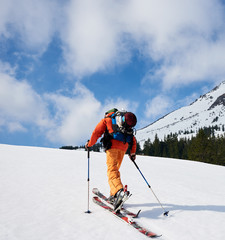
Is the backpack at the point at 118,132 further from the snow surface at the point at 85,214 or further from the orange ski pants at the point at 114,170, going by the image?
the snow surface at the point at 85,214

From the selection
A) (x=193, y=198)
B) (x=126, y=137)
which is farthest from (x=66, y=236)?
(x=193, y=198)

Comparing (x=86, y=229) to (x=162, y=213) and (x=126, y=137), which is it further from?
(x=126, y=137)

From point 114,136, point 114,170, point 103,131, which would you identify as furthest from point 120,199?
point 103,131

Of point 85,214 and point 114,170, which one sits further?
point 114,170

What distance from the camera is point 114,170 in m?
4.88

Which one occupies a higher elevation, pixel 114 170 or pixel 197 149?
pixel 197 149

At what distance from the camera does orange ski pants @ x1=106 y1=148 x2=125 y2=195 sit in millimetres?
4633

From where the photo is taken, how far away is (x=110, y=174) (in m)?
4.83

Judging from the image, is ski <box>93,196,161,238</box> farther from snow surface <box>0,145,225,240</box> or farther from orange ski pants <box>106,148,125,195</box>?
orange ski pants <box>106,148,125,195</box>

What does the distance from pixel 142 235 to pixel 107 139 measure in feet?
7.84

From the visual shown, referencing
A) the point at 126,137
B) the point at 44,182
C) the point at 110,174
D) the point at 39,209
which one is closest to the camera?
the point at 39,209

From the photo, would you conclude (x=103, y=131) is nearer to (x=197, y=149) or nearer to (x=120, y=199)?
(x=120, y=199)

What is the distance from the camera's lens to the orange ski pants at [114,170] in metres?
4.63

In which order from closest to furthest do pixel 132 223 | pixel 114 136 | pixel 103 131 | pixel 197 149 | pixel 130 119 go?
pixel 132 223 → pixel 130 119 → pixel 114 136 → pixel 103 131 → pixel 197 149
